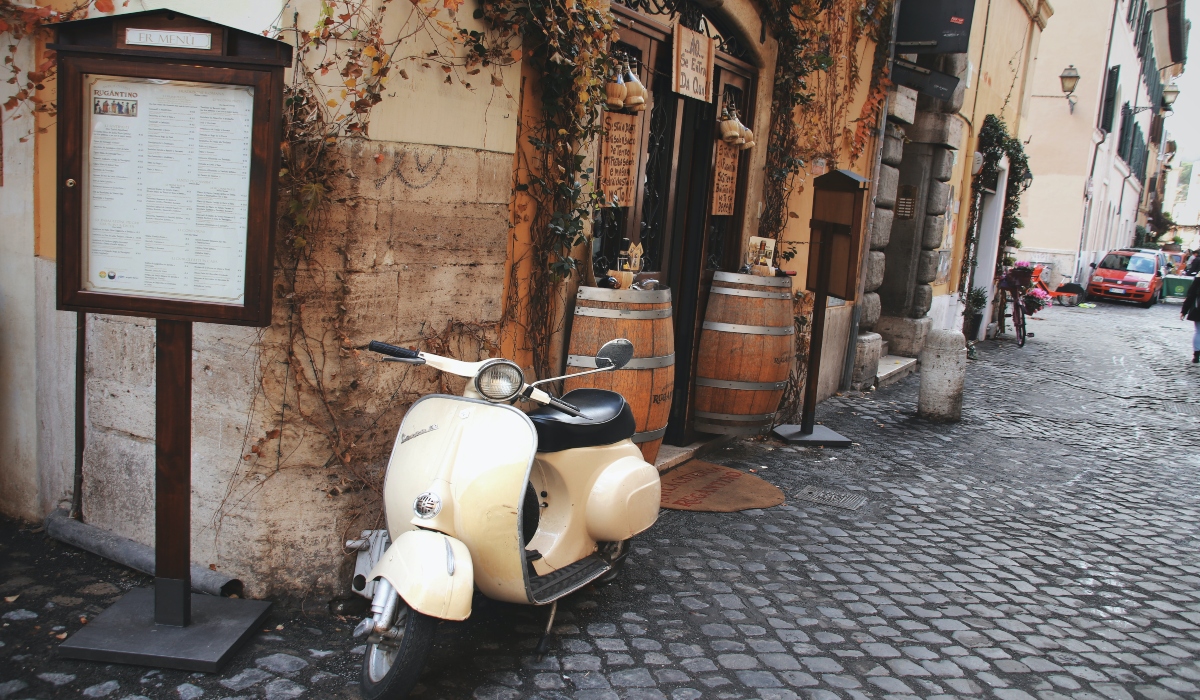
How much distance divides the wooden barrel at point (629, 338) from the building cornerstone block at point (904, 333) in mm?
7115

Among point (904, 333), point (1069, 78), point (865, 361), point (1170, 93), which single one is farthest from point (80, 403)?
point (1170, 93)

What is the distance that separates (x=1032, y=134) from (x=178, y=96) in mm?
26281

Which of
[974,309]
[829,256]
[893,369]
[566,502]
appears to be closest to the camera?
[566,502]

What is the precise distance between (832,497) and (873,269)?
4602 millimetres

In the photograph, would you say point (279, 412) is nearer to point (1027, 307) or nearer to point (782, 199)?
point (782, 199)

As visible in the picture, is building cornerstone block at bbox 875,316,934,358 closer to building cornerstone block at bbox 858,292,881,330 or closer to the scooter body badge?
building cornerstone block at bbox 858,292,881,330

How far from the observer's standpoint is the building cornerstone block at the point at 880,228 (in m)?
8.92

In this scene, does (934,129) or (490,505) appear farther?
(934,129)

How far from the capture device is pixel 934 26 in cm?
786

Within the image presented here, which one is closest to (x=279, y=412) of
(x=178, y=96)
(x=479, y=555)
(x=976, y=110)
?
(x=479, y=555)

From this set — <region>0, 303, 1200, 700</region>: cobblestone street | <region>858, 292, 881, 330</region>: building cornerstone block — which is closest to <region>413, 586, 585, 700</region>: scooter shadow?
<region>0, 303, 1200, 700</region>: cobblestone street

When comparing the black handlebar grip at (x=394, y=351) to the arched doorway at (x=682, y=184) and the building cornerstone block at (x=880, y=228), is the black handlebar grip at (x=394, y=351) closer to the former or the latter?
the arched doorway at (x=682, y=184)

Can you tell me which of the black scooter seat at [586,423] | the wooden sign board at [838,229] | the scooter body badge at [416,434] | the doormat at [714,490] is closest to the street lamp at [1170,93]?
the wooden sign board at [838,229]

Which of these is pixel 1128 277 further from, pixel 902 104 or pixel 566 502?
pixel 566 502
